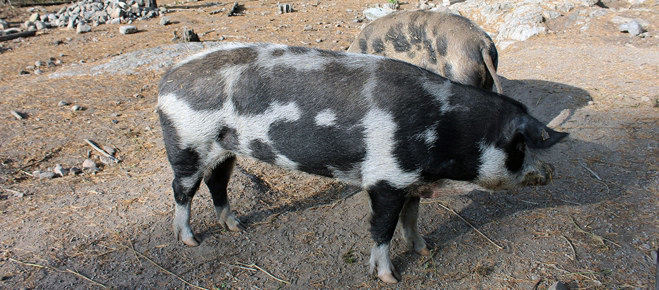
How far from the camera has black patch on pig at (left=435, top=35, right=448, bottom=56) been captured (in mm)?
4973

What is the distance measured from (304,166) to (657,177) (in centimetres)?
312

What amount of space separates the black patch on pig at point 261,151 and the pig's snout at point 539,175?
165 centimetres

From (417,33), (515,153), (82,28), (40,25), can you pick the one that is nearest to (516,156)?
(515,153)

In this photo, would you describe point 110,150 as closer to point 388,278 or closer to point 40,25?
point 388,278

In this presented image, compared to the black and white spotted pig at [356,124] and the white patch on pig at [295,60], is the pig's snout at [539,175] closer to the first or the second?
the black and white spotted pig at [356,124]

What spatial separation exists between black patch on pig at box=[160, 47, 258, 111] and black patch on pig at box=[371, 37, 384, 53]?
8.60ft

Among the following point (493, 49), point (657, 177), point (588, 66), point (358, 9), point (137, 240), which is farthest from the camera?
point (358, 9)

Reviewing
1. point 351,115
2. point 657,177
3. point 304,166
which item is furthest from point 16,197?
point 657,177

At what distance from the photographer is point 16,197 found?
4.04m

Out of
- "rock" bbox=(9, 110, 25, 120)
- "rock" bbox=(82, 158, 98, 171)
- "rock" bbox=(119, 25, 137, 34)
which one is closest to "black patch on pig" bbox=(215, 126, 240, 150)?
Answer: "rock" bbox=(82, 158, 98, 171)

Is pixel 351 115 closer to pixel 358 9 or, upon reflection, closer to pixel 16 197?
pixel 16 197

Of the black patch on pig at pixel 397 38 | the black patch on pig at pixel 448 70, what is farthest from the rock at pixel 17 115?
the black patch on pig at pixel 448 70

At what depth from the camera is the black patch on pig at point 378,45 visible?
18.0 feet

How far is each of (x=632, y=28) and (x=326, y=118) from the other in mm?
7215
